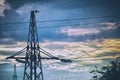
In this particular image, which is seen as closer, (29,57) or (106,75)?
(29,57)

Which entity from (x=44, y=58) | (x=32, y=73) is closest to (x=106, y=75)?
(x=44, y=58)

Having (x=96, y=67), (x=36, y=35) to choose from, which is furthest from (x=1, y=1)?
(x=96, y=67)

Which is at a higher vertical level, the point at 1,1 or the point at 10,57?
the point at 1,1

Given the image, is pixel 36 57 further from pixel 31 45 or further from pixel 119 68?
pixel 119 68

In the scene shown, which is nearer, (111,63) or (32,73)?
(32,73)

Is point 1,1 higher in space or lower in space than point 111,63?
higher

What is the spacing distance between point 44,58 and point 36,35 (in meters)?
3.50

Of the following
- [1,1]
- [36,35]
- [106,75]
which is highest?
[1,1]

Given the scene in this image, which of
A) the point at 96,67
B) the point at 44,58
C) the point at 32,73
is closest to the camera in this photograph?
the point at 32,73

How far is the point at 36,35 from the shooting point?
37.0 metres

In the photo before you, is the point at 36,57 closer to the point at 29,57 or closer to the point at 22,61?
the point at 29,57

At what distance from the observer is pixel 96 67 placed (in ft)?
143

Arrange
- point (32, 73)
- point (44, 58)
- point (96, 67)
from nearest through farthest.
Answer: point (32, 73) → point (44, 58) → point (96, 67)

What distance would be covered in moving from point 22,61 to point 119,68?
7903 millimetres
